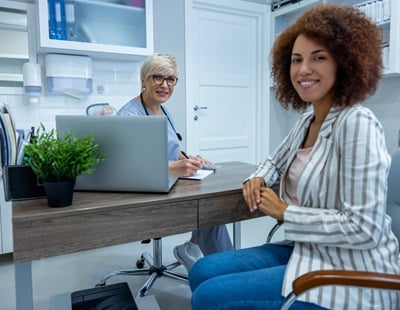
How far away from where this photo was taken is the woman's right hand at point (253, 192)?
3.90 feet

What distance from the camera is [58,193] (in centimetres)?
103

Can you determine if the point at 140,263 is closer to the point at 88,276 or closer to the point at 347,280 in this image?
the point at 88,276

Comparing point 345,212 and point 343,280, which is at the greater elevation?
point 345,212

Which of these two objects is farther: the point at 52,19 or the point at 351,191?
the point at 52,19

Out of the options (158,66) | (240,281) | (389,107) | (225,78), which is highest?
(225,78)

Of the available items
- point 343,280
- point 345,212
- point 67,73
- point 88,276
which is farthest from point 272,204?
point 67,73

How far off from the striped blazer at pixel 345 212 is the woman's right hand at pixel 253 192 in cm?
17

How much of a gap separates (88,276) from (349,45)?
2.03 meters

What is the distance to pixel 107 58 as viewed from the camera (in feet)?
9.17

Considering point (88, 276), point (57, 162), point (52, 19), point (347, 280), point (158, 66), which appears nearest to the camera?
point (347, 280)

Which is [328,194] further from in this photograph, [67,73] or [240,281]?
[67,73]

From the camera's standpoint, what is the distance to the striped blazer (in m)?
0.89

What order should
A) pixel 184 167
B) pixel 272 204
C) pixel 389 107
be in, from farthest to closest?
1. pixel 389 107
2. pixel 184 167
3. pixel 272 204

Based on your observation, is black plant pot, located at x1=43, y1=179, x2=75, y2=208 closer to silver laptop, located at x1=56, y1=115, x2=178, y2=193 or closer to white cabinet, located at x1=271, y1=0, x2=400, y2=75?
silver laptop, located at x1=56, y1=115, x2=178, y2=193
